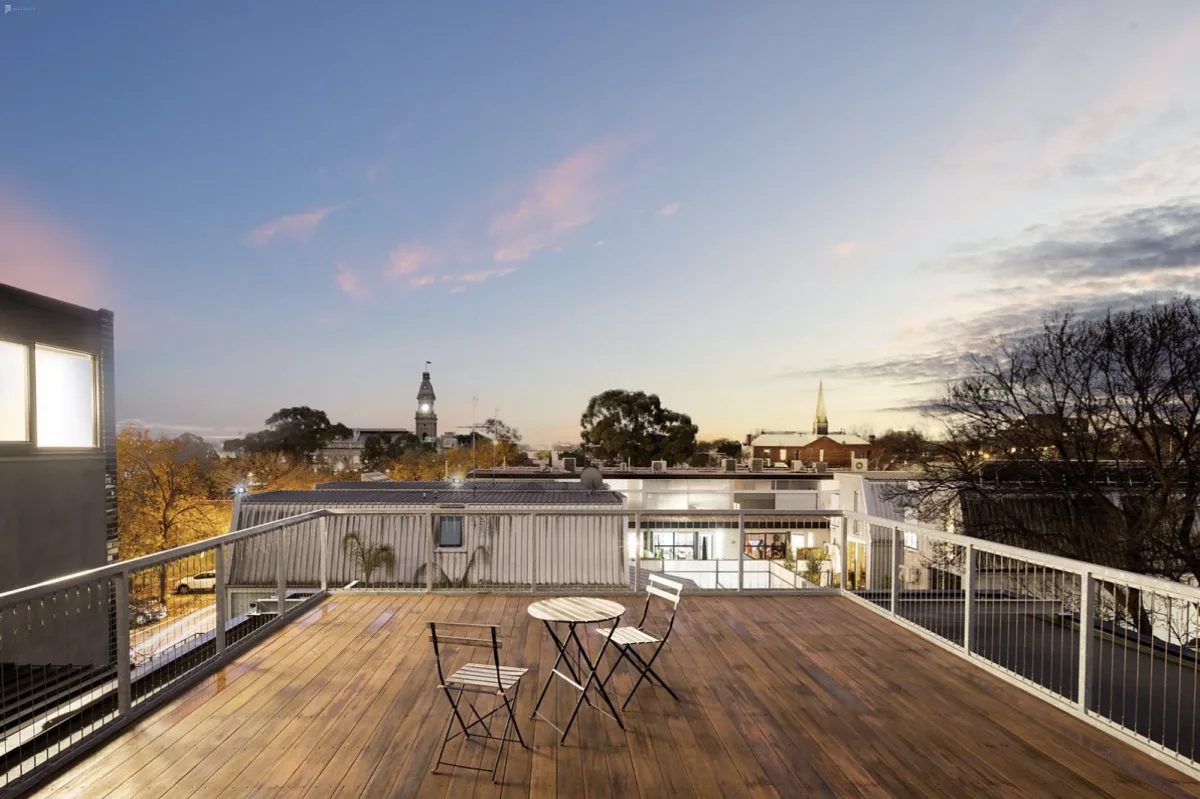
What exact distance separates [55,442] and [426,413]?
2308 inches

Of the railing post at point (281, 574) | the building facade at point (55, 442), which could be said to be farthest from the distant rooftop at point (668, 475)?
the railing post at point (281, 574)

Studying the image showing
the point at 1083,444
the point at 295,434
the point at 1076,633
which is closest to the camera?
the point at 1076,633

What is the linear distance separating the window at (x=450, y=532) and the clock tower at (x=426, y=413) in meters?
42.9

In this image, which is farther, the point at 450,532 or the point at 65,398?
the point at 450,532

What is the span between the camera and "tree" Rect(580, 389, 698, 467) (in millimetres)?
45469

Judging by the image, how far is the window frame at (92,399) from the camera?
802 centimetres

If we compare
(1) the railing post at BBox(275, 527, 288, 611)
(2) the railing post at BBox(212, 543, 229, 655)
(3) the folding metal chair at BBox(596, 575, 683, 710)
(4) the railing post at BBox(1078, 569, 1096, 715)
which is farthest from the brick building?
(2) the railing post at BBox(212, 543, 229, 655)

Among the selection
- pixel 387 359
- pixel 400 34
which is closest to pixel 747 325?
pixel 400 34

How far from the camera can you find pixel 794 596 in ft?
24.3

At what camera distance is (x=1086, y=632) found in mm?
3893

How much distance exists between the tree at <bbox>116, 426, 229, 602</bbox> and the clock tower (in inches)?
825

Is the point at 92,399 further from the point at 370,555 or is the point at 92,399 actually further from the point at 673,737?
the point at 673,737

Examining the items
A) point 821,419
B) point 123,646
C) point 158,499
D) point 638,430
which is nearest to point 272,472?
point 158,499

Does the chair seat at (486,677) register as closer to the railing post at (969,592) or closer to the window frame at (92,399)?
the railing post at (969,592)
